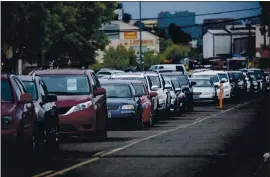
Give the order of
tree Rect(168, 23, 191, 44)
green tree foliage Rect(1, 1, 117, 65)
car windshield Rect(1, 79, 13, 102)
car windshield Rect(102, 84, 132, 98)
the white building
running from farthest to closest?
the white building < tree Rect(168, 23, 191, 44) < green tree foliage Rect(1, 1, 117, 65) < car windshield Rect(102, 84, 132, 98) < car windshield Rect(1, 79, 13, 102)

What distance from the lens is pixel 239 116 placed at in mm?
37781

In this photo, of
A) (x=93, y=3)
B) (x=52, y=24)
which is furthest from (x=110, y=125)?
(x=93, y=3)

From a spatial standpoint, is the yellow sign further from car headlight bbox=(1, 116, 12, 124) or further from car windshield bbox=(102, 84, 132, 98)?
car headlight bbox=(1, 116, 12, 124)

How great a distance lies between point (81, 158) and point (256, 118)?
59.5 ft

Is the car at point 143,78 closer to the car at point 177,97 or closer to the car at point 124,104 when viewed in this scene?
the car at point 177,97

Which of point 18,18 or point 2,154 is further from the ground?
point 18,18

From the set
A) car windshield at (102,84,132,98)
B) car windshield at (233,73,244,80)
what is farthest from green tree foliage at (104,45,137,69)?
car windshield at (102,84,132,98)

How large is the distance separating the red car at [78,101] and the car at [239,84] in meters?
34.7

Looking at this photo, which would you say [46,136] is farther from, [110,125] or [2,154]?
[110,125]

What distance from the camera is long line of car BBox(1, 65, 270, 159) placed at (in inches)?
700

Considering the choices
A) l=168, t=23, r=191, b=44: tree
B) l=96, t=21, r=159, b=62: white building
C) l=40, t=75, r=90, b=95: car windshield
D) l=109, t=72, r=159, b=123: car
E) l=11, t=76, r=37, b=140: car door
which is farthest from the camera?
l=96, t=21, r=159, b=62: white building

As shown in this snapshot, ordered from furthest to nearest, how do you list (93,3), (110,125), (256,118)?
1. (93,3)
2. (256,118)
3. (110,125)

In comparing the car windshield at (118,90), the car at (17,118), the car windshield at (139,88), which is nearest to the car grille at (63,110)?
the car at (17,118)

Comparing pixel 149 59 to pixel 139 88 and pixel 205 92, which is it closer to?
pixel 205 92
